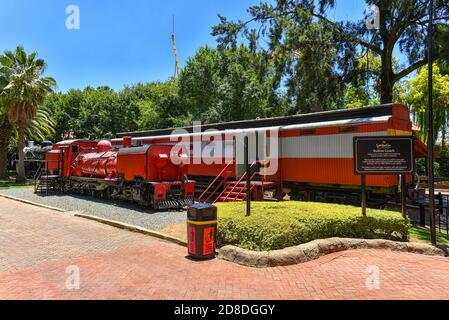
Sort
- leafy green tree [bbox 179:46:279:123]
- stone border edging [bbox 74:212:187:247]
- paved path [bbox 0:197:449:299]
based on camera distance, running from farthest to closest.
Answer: leafy green tree [bbox 179:46:279:123], stone border edging [bbox 74:212:187:247], paved path [bbox 0:197:449:299]

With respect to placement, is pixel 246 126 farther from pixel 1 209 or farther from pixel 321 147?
pixel 1 209

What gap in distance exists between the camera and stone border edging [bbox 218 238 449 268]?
720 cm

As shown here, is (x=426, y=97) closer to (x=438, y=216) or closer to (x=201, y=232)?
(x=438, y=216)

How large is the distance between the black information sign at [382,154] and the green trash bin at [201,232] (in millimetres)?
3791

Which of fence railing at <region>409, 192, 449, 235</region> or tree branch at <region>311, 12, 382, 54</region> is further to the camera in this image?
tree branch at <region>311, 12, 382, 54</region>

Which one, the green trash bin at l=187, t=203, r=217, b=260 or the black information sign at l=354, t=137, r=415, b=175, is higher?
the black information sign at l=354, t=137, r=415, b=175

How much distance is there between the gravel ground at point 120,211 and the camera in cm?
1171

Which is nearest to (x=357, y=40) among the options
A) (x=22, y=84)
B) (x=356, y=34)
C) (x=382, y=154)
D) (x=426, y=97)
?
(x=356, y=34)

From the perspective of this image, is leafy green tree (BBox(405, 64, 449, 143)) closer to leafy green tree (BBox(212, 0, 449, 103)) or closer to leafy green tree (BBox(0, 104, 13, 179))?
leafy green tree (BBox(212, 0, 449, 103))

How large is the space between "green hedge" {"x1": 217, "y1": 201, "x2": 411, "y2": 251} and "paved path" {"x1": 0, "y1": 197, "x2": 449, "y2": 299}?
27.4 inches

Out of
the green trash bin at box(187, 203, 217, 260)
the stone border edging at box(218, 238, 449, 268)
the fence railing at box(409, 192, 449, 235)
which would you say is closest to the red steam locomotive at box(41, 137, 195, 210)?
the green trash bin at box(187, 203, 217, 260)

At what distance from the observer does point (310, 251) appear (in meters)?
7.48

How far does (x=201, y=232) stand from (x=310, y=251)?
7.49 feet

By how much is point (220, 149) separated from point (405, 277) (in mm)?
12581
